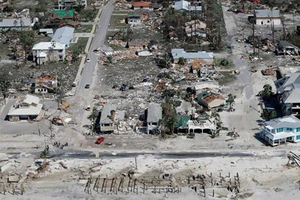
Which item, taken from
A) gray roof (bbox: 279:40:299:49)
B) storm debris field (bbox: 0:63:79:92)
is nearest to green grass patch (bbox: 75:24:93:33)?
storm debris field (bbox: 0:63:79:92)

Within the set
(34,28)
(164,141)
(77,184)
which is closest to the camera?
(77,184)

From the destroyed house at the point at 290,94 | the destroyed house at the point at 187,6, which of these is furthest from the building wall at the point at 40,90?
the destroyed house at the point at 187,6

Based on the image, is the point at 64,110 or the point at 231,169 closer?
the point at 231,169

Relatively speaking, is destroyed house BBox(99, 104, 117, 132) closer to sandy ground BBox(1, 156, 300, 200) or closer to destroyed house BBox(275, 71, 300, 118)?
sandy ground BBox(1, 156, 300, 200)

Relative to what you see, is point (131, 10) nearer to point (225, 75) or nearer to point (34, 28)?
point (34, 28)

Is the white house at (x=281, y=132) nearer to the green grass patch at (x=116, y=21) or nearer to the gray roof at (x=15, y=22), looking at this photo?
the green grass patch at (x=116, y=21)

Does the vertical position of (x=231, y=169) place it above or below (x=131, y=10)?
below

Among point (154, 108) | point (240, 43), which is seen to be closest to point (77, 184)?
point (154, 108)
